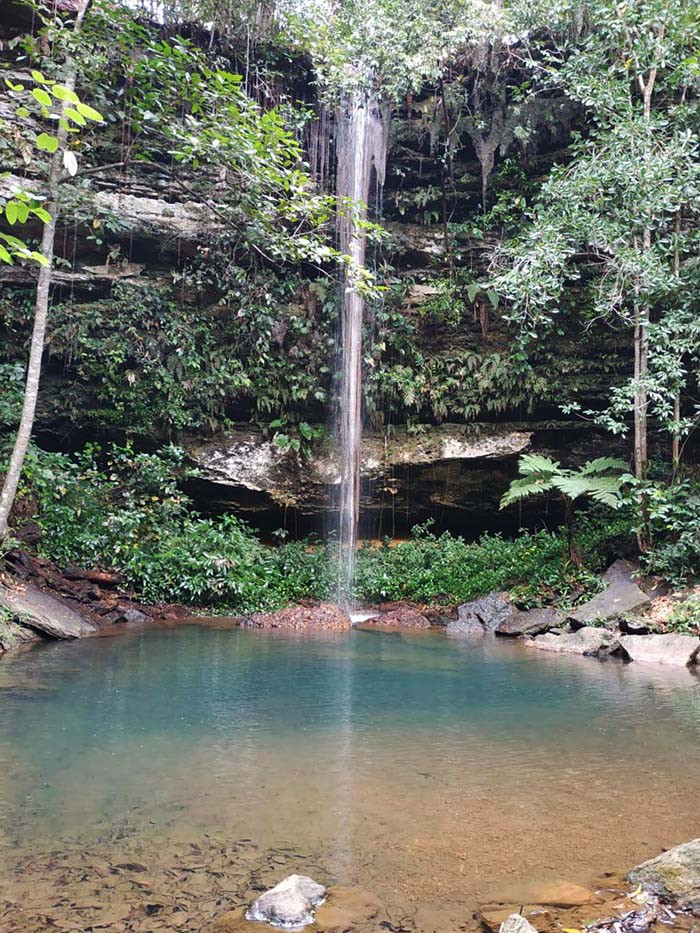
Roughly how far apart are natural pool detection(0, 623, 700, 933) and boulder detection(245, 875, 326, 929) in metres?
0.15

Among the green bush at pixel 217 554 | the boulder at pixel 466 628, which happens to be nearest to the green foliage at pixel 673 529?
the green bush at pixel 217 554

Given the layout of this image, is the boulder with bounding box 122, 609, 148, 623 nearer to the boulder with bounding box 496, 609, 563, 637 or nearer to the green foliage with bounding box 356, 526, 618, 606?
the green foliage with bounding box 356, 526, 618, 606

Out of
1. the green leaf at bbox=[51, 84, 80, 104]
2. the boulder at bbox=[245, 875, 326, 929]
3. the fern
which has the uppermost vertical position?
the green leaf at bbox=[51, 84, 80, 104]

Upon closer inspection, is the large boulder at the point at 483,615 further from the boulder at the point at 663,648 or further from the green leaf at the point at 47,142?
the green leaf at the point at 47,142

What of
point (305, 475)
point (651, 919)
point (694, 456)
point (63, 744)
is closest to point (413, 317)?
point (305, 475)

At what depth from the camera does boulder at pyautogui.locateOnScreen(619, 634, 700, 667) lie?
265 inches

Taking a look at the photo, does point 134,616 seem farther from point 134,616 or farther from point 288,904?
point 288,904

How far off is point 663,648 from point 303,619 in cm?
482

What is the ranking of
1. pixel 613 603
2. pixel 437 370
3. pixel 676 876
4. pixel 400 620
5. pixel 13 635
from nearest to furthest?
pixel 676 876 → pixel 13 635 → pixel 613 603 → pixel 400 620 → pixel 437 370

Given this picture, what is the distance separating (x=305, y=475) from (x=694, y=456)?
7.26 metres

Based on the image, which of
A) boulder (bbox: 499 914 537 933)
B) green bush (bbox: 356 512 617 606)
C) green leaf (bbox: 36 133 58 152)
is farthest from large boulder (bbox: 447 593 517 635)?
green leaf (bbox: 36 133 58 152)

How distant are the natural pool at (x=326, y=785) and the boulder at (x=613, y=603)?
2.24m

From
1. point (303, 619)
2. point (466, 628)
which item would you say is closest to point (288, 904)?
point (466, 628)

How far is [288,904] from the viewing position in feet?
6.66
